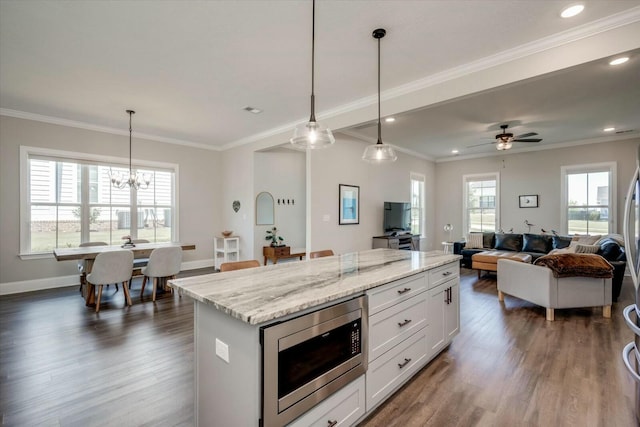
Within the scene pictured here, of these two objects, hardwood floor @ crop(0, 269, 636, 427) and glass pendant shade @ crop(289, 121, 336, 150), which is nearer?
hardwood floor @ crop(0, 269, 636, 427)

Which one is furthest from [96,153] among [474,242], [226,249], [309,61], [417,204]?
[474,242]

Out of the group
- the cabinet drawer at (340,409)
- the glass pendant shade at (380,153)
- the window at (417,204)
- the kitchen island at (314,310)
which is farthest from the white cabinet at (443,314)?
the window at (417,204)

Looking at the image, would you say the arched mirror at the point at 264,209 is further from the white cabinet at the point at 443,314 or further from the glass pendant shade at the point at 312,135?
the white cabinet at the point at 443,314

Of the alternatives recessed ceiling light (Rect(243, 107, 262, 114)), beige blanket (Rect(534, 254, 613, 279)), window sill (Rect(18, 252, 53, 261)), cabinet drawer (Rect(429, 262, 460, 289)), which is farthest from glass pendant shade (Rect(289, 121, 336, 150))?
window sill (Rect(18, 252, 53, 261))

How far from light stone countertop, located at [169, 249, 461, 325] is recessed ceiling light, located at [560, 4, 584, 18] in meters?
2.22

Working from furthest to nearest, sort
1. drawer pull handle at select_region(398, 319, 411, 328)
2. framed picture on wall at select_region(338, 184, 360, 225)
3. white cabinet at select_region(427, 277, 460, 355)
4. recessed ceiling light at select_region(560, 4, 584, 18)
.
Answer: framed picture on wall at select_region(338, 184, 360, 225), white cabinet at select_region(427, 277, 460, 355), recessed ceiling light at select_region(560, 4, 584, 18), drawer pull handle at select_region(398, 319, 411, 328)

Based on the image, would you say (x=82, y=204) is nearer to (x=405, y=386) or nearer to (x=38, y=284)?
(x=38, y=284)

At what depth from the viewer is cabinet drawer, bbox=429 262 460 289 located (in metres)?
2.57

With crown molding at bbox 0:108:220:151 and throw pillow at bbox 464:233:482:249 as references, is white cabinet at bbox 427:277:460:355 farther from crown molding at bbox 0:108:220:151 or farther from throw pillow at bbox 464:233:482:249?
crown molding at bbox 0:108:220:151

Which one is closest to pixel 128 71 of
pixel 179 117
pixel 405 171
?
pixel 179 117

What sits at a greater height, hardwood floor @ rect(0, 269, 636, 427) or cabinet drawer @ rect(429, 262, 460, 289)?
cabinet drawer @ rect(429, 262, 460, 289)

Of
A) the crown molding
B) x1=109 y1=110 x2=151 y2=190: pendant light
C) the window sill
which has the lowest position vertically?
the window sill

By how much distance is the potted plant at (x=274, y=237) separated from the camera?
21.4 ft

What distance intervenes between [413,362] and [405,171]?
247 inches
